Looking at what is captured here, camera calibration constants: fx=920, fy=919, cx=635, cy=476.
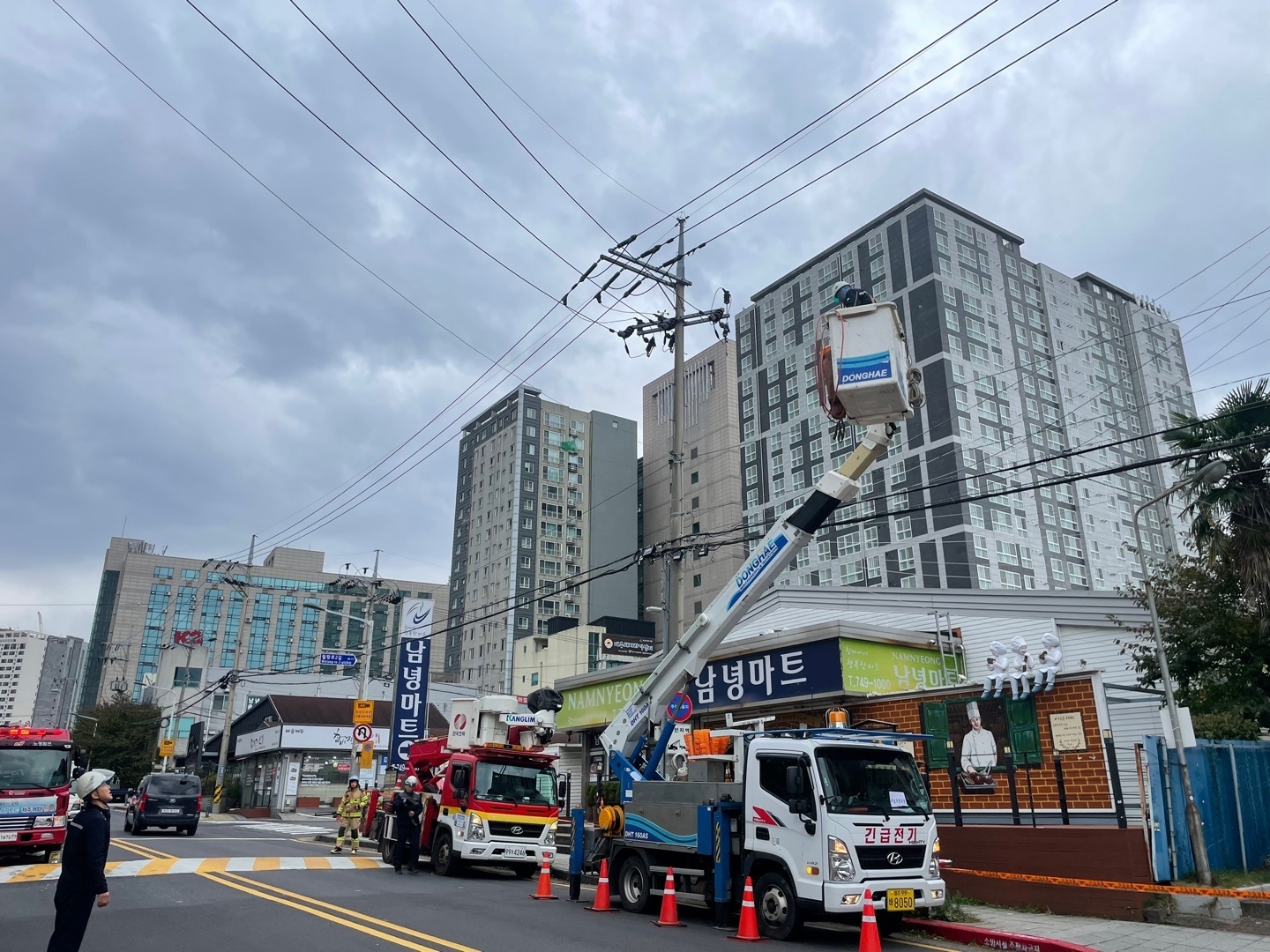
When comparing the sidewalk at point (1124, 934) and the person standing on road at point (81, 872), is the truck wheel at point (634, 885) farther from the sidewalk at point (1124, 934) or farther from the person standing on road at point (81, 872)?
the person standing on road at point (81, 872)

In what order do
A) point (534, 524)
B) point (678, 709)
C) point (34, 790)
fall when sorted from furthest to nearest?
point (534, 524)
point (34, 790)
point (678, 709)

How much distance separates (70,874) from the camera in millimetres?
7645

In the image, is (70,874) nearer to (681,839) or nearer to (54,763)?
(681,839)

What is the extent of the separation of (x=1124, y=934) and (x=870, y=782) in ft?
10.6

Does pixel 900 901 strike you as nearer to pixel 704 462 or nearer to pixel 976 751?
pixel 976 751

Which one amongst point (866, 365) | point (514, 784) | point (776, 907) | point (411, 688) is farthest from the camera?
point (411, 688)

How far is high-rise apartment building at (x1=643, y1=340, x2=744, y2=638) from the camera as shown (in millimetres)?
86013

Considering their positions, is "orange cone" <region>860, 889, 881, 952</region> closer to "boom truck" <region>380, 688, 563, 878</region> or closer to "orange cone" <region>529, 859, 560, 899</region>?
"orange cone" <region>529, 859, 560, 899</region>

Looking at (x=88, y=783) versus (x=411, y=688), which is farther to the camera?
(x=411, y=688)

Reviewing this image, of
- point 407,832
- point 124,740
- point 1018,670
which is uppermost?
point 124,740

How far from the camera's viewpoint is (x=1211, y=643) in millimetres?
19062

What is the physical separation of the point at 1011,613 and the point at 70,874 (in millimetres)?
21508

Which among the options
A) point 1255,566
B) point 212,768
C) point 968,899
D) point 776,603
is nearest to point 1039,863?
point 968,899

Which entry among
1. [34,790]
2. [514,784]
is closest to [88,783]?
[514,784]
